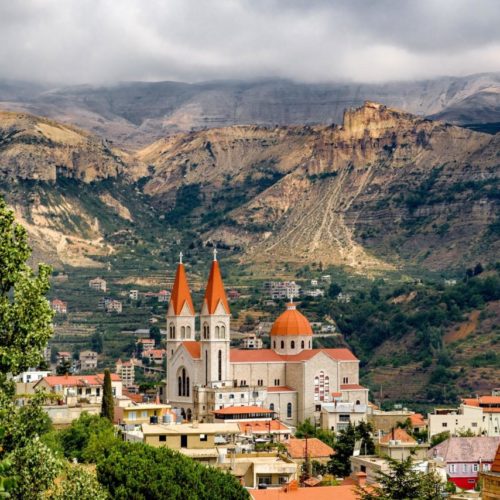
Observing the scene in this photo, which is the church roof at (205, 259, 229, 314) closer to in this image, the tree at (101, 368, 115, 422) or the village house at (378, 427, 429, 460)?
the tree at (101, 368, 115, 422)

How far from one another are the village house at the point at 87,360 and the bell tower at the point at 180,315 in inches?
2191

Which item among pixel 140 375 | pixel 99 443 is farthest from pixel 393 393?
pixel 99 443

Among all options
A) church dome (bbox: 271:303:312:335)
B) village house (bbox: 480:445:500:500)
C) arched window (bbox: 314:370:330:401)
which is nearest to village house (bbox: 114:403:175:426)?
arched window (bbox: 314:370:330:401)

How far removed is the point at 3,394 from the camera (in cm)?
3291

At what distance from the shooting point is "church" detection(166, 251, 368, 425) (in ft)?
365

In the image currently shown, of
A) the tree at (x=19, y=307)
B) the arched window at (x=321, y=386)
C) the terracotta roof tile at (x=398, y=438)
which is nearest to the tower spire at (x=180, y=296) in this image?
the arched window at (x=321, y=386)

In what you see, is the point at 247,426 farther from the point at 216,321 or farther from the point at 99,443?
the point at 99,443

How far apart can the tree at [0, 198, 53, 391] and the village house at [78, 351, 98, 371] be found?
13887 cm

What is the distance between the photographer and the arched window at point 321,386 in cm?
11444

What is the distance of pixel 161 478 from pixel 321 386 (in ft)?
201

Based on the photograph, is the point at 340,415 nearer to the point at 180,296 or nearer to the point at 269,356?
the point at 269,356

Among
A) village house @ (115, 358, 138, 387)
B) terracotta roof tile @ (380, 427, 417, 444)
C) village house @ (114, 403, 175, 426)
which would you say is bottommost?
terracotta roof tile @ (380, 427, 417, 444)

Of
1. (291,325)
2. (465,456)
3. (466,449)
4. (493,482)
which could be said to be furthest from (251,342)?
(493,482)

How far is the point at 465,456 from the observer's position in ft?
303
